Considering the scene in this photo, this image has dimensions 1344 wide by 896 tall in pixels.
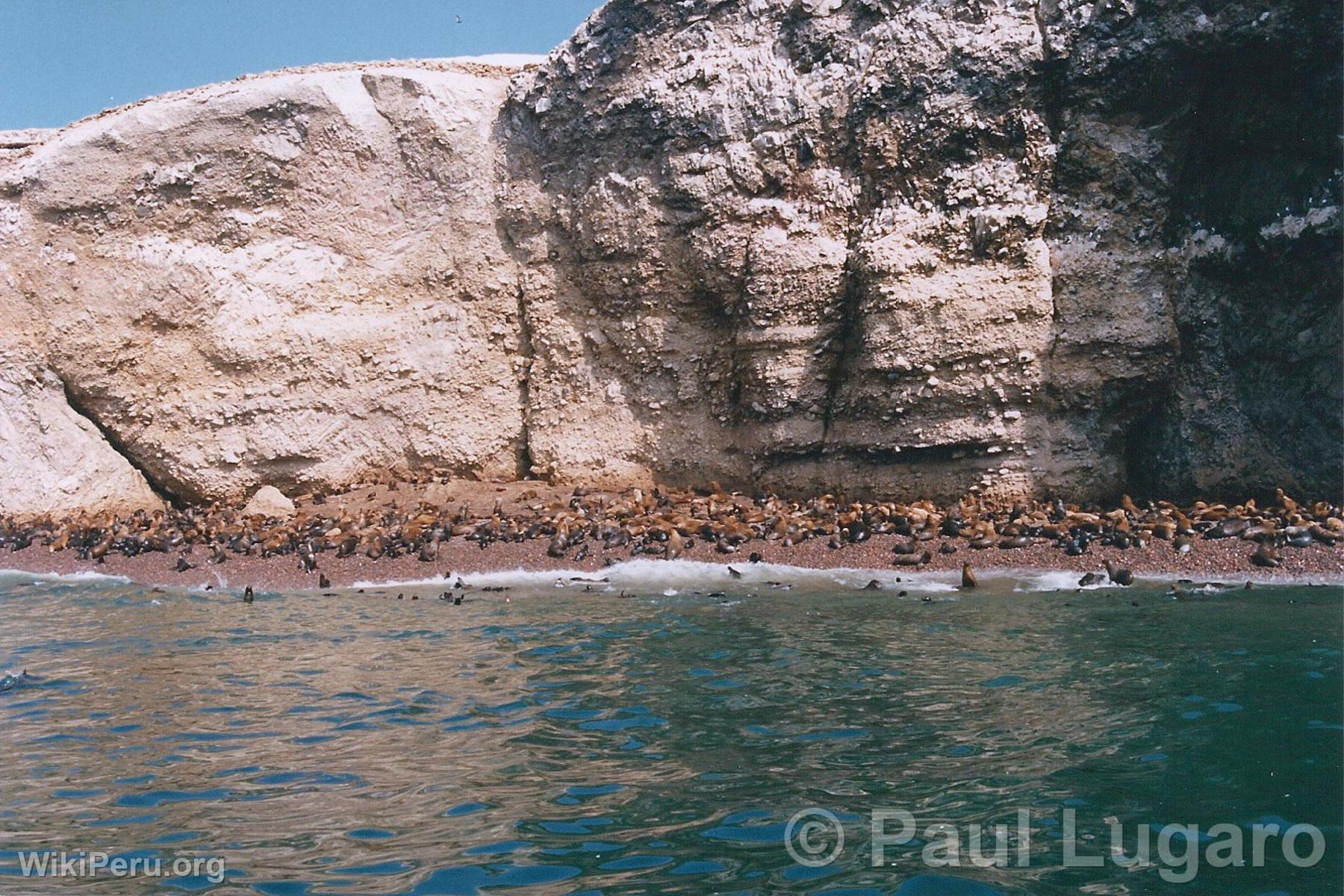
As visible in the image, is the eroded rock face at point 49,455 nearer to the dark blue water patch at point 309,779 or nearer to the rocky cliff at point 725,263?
the rocky cliff at point 725,263

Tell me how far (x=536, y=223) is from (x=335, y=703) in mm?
12701

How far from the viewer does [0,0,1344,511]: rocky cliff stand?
606 inches

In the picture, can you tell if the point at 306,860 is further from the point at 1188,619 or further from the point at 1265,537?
the point at 1265,537

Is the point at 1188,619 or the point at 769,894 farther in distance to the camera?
the point at 1188,619

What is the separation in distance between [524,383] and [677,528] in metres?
5.44

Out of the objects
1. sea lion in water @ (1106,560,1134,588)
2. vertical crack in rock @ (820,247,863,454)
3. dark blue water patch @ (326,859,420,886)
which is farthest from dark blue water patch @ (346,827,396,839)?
vertical crack in rock @ (820,247,863,454)

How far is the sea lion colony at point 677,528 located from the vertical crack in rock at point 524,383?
1882 millimetres

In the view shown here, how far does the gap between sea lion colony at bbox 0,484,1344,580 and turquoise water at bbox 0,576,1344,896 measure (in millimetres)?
2193

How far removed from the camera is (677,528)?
1515cm

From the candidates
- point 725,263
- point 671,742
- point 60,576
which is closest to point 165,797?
point 671,742

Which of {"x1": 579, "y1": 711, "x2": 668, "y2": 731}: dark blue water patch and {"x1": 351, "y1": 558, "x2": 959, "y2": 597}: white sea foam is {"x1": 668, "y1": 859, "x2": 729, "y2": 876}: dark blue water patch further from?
{"x1": 351, "y1": 558, "x2": 959, "y2": 597}: white sea foam

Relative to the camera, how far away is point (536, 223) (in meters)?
19.0

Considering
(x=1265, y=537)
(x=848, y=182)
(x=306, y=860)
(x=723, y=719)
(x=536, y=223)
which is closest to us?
(x=306, y=860)

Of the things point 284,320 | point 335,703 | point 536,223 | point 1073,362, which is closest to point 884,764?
point 335,703
